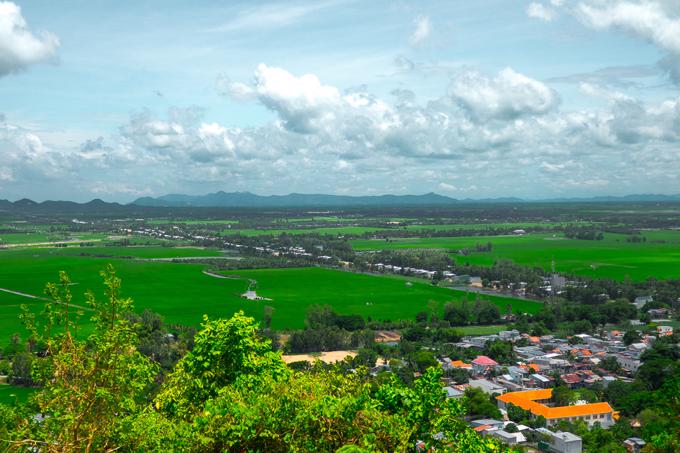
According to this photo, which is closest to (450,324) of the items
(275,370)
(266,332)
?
(266,332)

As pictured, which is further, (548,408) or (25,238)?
(25,238)

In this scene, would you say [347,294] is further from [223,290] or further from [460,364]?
[460,364]

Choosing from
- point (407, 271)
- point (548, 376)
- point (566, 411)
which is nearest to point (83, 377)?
point (566, 411)

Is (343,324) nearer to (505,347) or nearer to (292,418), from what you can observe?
(505,347)

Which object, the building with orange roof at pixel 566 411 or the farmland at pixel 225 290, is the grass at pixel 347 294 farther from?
the building with orange roof at pixel 566 411

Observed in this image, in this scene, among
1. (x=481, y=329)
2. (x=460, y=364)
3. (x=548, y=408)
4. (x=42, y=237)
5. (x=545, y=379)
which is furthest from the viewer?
(x=42, y=237)

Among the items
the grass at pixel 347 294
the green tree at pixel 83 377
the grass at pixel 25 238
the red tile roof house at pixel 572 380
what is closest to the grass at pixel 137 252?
the grass at pixel 25 238

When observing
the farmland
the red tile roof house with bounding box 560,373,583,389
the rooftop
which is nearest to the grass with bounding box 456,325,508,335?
the farmland
